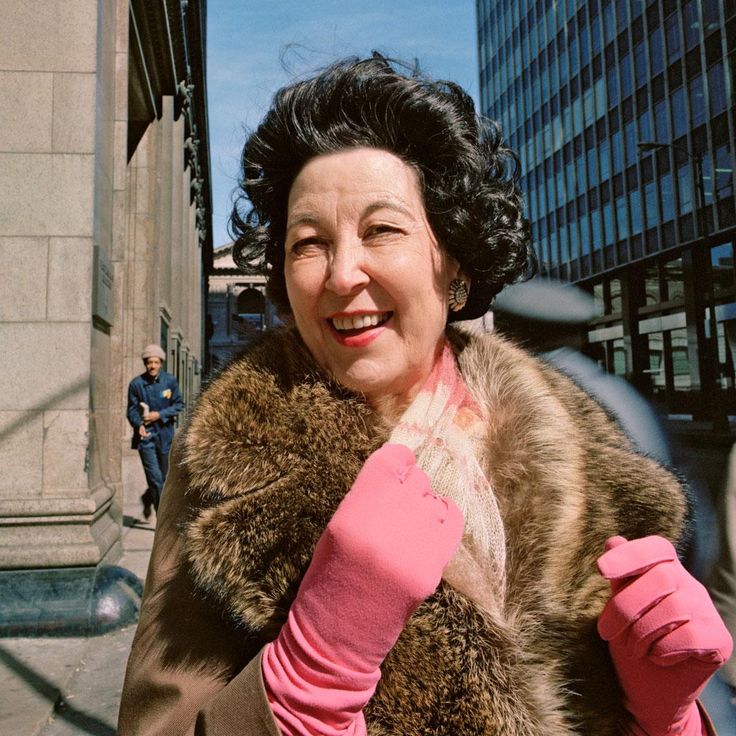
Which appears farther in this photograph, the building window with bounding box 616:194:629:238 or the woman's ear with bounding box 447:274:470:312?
→ the building window with bounding box 616:194:629:238

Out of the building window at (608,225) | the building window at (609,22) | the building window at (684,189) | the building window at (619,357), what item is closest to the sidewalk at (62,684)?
the building window at (684,189)

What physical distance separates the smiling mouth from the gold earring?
0.27 metres

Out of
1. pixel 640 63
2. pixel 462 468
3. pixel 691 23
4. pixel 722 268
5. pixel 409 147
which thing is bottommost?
pixel 462 468

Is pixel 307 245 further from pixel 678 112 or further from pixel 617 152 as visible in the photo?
pixel 617 152

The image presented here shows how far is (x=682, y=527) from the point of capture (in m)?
1.70

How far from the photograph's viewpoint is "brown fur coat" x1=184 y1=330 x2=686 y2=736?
53.9 inches

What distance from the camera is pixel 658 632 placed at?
1.35 meters

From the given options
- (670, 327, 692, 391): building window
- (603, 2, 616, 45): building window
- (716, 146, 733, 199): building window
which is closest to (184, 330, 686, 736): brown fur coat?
(716, 146, 733, 199): building window

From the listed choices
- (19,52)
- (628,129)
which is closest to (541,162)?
(628,129)

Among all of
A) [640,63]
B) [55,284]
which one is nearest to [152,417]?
[55,284]

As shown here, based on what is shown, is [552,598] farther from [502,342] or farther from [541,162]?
[541,162]

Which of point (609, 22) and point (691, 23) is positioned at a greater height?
point (609, 22)

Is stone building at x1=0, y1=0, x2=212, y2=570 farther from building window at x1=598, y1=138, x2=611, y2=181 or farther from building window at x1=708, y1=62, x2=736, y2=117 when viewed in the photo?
building window at x1=598, y1=138, x2=611, y2=181

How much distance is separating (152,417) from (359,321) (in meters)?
8.25
